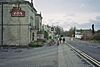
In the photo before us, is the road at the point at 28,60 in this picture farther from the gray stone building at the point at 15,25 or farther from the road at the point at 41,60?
the gray stone building at the point at 15,25

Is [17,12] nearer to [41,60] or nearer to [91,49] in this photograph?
[91,49]

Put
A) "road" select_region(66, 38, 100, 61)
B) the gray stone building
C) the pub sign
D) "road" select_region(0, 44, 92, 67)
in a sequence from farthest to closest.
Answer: the gray stone building → the pub sign → "road" select_region(66, 38, 100, 61) → "road" select_region(0, 44, 92, 67)

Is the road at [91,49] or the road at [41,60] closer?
the road at [41,60]

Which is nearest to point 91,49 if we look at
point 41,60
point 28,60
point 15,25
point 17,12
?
point 15,25

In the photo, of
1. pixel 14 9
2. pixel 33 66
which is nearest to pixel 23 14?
pixel 14 9

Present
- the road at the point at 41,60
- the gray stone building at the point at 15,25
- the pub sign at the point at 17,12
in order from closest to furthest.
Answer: the road at the point at 41,60 → the pub sign at the point at 17,12 → the gray stone building at the point at 15,25

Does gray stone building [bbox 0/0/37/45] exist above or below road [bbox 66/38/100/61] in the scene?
above

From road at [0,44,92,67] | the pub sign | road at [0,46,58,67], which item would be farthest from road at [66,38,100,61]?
the pub sign

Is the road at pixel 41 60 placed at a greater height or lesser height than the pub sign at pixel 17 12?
lesser

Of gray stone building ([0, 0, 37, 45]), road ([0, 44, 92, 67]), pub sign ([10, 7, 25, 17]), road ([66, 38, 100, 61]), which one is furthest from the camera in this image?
gray stone building ([0, 0, 37, 45])

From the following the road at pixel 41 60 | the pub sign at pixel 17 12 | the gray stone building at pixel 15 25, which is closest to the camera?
the road at pixel 41 60

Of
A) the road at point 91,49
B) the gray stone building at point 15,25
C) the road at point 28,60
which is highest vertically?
the gray stone building at point 15,25

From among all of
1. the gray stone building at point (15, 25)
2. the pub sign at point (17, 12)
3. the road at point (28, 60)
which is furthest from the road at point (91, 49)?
the pub sign at point (17, 12)

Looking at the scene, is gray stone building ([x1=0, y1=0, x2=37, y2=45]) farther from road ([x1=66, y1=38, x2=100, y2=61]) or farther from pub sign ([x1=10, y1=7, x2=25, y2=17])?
road ([x1=66, y1=38, x2=100, y2=61])
